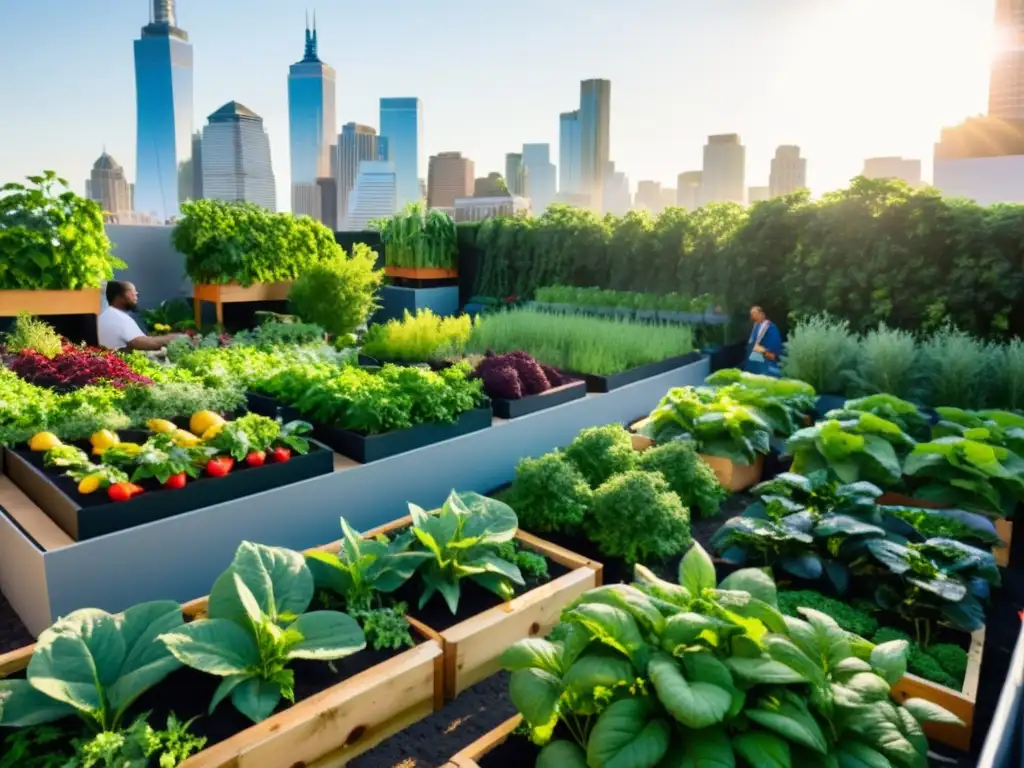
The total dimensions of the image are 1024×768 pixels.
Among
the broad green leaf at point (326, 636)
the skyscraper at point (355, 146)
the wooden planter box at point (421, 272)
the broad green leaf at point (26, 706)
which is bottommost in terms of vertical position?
the broad green leaf at point (26, 706)

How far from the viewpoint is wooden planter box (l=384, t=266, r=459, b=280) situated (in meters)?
10.5

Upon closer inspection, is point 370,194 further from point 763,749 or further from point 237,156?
point 763,749

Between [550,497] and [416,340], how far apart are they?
2895 mm

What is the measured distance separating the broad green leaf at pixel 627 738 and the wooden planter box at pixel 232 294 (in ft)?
23.7

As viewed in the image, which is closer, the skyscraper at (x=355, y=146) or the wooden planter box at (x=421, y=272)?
the wooden planter box at (x=421, y=272)

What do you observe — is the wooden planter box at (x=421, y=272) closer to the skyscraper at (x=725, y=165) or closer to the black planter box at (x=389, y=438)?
the black planter box at (x=389, y=438)

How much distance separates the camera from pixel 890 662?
78.9 inches

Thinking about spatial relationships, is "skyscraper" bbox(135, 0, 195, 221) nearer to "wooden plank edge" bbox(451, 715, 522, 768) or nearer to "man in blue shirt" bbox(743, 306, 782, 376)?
"man in blue shirt" bbox(743, 306, 782, 376)

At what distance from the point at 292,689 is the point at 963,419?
13.7ft

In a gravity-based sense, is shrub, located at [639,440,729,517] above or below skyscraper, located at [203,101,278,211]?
below

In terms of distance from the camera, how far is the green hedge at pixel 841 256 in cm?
603

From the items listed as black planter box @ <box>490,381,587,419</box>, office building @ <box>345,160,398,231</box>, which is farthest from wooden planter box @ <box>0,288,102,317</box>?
office building @ <box>345,160,398,231</box>

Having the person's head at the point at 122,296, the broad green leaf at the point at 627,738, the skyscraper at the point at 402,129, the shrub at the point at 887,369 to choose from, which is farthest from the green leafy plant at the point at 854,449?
the skyscraper at the point at 402,129

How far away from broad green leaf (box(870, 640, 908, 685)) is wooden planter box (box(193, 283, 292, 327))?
7.31 m
